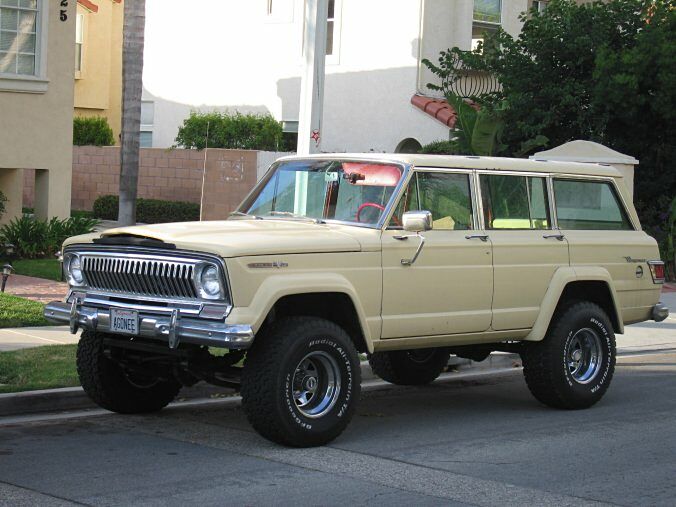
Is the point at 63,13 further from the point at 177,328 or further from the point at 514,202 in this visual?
the point at 177,328

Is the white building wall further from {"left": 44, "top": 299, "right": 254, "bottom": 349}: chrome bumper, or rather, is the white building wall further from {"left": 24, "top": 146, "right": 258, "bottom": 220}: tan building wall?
{"left": 44, "top": 299, "right": 254, "bottom": 349}: chrome bumper

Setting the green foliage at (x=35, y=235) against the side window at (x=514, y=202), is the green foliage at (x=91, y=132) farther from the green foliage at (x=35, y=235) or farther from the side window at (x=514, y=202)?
the side window at (x=514, y=202)

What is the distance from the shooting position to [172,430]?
8.91m

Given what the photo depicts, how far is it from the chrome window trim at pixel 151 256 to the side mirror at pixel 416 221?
1.53m

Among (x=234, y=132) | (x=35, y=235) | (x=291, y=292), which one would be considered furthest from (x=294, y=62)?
(x=291, y=292)

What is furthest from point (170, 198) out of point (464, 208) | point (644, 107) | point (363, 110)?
point (464, 208)

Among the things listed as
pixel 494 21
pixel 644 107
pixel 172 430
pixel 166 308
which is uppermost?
pixel 494 21

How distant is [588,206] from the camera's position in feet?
35.0

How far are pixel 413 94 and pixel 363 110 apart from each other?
163 cm

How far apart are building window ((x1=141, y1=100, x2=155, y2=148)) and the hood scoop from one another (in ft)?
87.8

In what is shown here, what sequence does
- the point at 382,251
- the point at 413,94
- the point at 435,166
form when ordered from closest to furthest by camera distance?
1. the point at 382,251
2. the point at 435,166
3. the point at 413,94

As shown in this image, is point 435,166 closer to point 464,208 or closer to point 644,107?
point 464,208

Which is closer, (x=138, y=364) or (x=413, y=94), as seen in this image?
(x=138, y=364)

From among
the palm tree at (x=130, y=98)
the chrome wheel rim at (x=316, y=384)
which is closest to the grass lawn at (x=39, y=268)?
the palm tree at (x=130, y=98)
